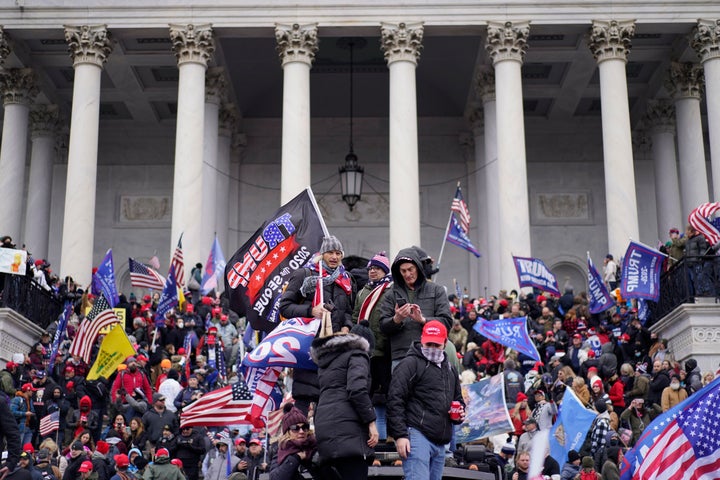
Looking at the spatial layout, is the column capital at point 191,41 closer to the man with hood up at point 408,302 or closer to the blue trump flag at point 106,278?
the blue trump flag at point 106,278

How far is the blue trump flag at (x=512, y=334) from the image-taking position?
24.3m

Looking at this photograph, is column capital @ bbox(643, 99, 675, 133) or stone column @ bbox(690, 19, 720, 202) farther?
column capital @ bbox(643, 99, 675, 133)

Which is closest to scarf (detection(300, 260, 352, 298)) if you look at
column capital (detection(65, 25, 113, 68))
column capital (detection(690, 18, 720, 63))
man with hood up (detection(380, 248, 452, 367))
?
man with hood up (detection(380, 248, 452, 367))

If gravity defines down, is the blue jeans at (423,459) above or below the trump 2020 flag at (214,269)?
below

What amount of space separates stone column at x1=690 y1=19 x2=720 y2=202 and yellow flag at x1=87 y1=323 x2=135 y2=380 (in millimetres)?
20010

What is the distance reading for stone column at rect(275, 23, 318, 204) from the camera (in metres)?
36.1

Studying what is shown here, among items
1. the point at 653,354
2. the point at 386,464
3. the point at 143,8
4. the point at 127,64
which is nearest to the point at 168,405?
the point at 653,354

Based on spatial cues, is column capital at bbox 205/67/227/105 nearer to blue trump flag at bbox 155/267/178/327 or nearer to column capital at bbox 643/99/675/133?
blue trump flag at bbox 155/267/178/327

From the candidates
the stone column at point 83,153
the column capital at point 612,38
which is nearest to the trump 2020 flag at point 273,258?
the stone column at point 83,153

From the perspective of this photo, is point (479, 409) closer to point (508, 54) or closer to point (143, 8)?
point (508, 54)

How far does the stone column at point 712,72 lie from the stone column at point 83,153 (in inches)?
756

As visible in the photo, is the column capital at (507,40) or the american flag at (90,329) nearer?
the american flag at (90,329)

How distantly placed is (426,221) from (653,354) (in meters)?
21.5

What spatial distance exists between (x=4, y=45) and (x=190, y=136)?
689cm
